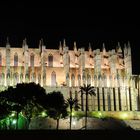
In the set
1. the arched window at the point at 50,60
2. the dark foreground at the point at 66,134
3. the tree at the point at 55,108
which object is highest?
the arched window at the point at 50,60

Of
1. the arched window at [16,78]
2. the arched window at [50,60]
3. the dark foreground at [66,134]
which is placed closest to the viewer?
the dark foreground at [66,134]

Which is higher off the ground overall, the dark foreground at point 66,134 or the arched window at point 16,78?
the arched window at point 16,78

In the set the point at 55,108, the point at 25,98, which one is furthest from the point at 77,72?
the point at 25,98

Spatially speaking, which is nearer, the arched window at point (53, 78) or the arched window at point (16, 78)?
the arched window at point (16, 78)

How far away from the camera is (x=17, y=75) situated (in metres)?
92.6

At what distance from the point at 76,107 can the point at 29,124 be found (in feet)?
31.9

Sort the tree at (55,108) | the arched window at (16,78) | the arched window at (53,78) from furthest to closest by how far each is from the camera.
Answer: the arched window at (53,78) → the arched window at (16,78) → the tree at (55,108)

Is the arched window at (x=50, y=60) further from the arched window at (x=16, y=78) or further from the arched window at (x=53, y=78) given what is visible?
the arched window at (x=16, y=78)

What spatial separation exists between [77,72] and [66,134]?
141 feet

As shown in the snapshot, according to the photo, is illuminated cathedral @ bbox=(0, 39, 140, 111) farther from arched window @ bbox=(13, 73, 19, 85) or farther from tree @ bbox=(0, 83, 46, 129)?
tree @ bbox=(0, 83, 46, 129)

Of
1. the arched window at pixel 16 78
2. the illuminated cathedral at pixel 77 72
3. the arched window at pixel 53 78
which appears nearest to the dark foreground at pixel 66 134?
the illuminated cathedral at pixel 77 72

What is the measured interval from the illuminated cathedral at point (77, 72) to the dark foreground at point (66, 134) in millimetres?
36236

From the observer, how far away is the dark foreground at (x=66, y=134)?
51850 mm

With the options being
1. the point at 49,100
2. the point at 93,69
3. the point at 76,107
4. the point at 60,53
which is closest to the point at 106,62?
the point at 93,69
